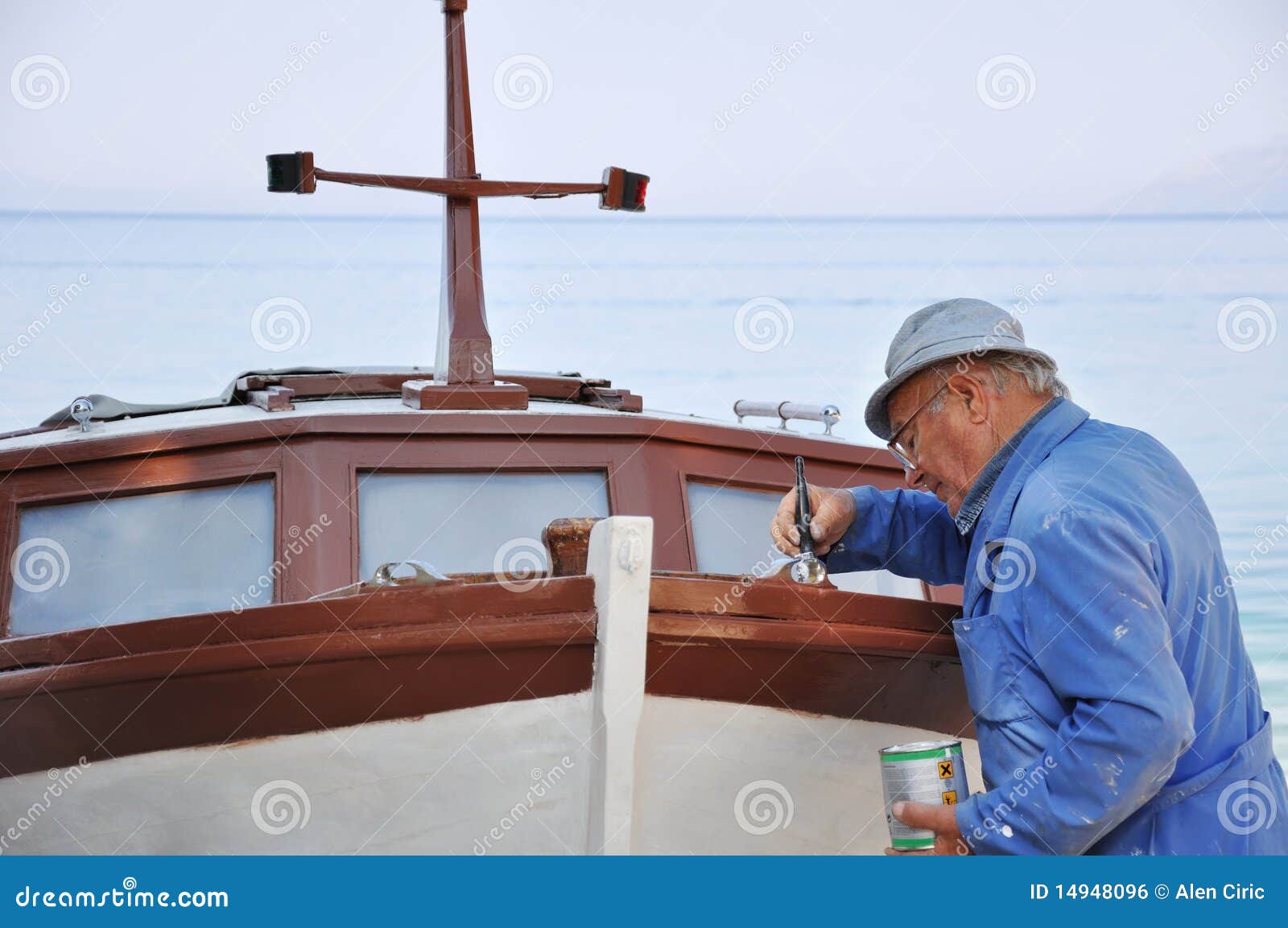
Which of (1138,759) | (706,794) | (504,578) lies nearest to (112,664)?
(504,578)

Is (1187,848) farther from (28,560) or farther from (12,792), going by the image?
(28,560)

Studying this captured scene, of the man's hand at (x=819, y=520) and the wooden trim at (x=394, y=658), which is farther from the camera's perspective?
the man's hand at (x=819, y=520)

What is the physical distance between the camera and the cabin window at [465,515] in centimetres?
432

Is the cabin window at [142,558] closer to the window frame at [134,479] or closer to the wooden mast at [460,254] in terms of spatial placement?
the window frame at [134,479]

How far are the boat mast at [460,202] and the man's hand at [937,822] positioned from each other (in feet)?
7.19

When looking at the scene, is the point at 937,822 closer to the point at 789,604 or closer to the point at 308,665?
the point at 789,604

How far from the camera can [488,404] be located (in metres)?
4.81

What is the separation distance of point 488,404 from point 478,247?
0.76 meters

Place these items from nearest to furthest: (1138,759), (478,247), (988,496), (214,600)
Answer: (1138,759) < (988,496) < (214,600) < (478,247)

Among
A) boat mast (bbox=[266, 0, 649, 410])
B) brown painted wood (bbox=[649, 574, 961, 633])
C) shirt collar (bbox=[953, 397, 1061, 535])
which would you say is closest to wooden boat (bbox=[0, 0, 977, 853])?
brown painted wood (bbox=[649, 574, 961, 633])

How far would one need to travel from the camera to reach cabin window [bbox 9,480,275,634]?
13.8 feet

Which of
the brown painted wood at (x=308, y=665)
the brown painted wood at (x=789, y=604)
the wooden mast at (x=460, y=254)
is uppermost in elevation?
the wooden mast at (x=460, y=254)

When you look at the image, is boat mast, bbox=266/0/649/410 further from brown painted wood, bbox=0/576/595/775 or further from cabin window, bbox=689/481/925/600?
brown painted wood, bbox=0/576/595/775


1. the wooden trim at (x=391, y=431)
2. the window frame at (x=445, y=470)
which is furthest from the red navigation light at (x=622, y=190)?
the window frame at (x=445, y=470)
